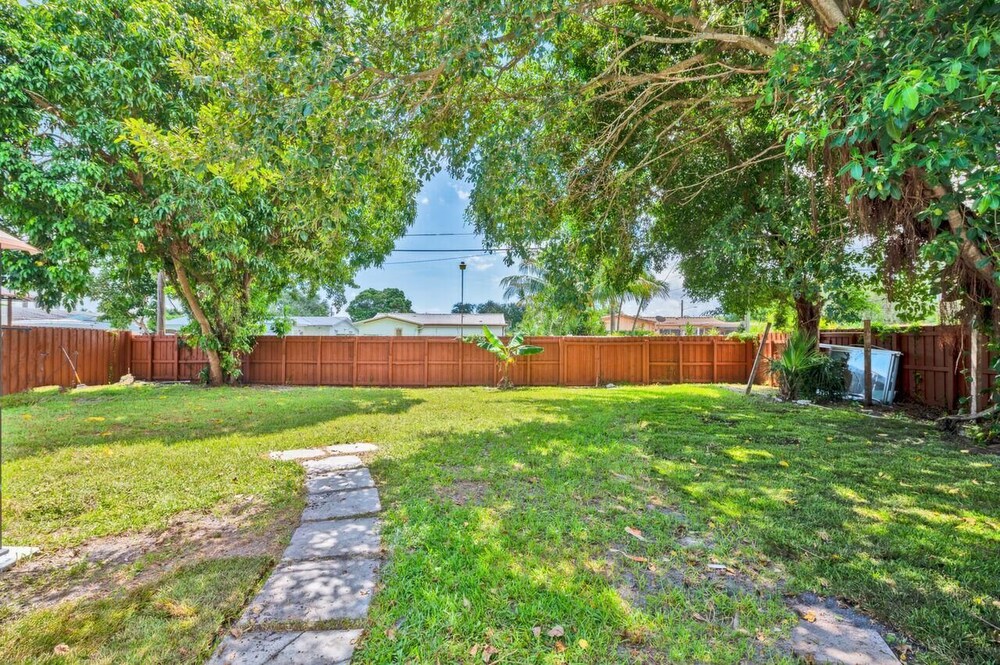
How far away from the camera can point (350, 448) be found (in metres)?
5.02

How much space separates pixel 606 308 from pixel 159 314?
57.6 ft

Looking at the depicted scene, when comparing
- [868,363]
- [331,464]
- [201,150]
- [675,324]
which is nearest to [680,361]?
[868,363]

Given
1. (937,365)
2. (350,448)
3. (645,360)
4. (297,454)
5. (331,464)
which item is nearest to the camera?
(331,464)

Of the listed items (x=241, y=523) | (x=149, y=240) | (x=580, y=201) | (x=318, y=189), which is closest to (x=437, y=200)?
(x=149, y=240)

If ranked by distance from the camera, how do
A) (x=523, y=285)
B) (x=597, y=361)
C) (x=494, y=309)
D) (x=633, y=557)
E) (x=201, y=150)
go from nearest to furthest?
(x=633, y=557) → (x=201, y=150) → (x=597, y=361) → (x=523, y=285) → (x=494, y=309)

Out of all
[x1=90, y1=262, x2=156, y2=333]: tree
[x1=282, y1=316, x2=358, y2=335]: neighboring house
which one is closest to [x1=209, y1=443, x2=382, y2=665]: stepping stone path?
[x1=90, y1=262, x2=156, y2=333]: tree

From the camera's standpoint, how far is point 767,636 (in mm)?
1824

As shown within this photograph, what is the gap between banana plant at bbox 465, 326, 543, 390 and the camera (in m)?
11.4

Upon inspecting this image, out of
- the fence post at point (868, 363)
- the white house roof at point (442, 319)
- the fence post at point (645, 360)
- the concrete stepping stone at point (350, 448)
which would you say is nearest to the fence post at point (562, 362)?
the fence post at point (645, 360)

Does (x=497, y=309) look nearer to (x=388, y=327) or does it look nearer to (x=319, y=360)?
(x=388, y=327)

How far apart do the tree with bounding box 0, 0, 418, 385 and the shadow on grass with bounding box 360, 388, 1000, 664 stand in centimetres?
287

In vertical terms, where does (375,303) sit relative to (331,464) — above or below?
above

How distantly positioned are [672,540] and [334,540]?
2053 millimetres

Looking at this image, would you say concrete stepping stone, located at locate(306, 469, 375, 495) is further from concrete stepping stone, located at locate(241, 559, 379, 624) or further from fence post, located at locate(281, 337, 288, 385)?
fence post, located at locate(281, 337, 288, 385)
